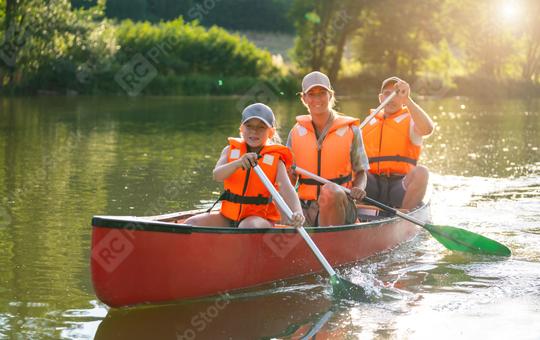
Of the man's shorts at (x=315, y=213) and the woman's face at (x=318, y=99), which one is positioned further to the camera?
the man's shorts at (x=315, y=213)

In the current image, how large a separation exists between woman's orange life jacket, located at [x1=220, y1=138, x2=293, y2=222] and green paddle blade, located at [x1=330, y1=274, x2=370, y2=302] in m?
0.61

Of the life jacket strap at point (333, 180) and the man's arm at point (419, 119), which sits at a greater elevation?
the man's arm at point (419, 119)

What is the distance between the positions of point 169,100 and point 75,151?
43.7 ft

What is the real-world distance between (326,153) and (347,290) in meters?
1.26

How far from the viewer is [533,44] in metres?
39.2

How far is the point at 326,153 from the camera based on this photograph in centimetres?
647

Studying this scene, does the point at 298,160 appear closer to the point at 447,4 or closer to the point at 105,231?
the point at 105,231

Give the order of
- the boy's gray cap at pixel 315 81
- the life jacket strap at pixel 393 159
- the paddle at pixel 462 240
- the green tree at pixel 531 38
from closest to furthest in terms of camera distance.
A: 1. the boy's gray cap at pixel 315 81
2. the paddle at pixel 462 240
3. the life jacket strap at pixel 393 159
4. the green tree at pixel 531 38

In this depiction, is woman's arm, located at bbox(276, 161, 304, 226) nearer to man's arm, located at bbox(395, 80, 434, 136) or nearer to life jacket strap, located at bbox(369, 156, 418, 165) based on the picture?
man's arm, located at bbox(395, 80, 434, 136)

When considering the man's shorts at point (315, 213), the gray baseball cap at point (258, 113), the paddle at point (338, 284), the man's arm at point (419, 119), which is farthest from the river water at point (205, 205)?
the gray baseball cap at point (258, 113)

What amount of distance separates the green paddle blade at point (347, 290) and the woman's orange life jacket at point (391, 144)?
2163 mm

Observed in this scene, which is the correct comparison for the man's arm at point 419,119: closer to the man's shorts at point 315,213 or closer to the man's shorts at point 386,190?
→ the man's shorts at point 386,190

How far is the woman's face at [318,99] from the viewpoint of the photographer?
626 centimetres

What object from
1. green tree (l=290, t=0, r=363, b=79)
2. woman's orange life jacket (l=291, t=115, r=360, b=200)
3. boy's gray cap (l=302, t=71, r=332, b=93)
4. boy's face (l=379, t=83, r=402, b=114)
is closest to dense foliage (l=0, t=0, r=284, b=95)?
green tree (l=290, t=0, r=363, b=79)
